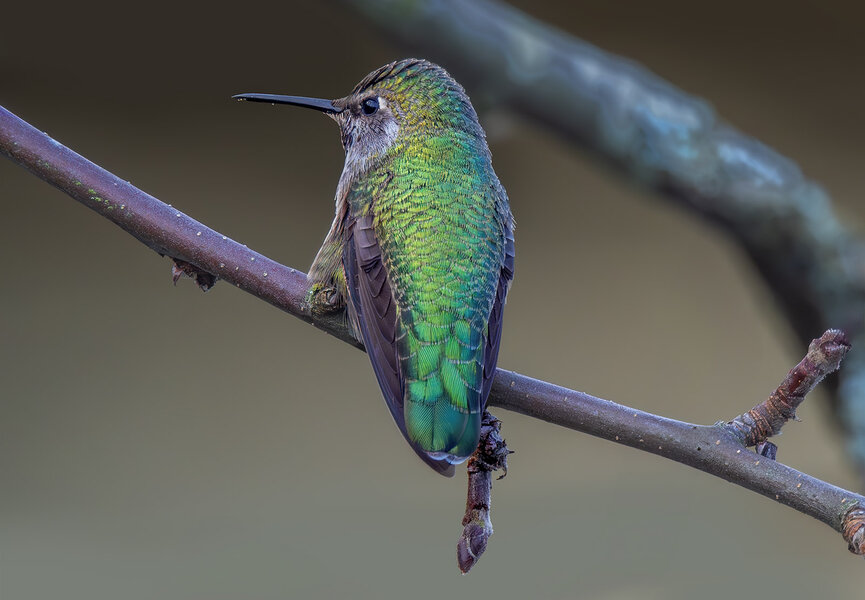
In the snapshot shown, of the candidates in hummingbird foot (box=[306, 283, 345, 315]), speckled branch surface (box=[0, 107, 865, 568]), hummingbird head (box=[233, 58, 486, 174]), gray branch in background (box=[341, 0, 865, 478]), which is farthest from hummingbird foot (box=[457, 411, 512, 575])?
gray branch in background (box=[341, 0, 865, 478])

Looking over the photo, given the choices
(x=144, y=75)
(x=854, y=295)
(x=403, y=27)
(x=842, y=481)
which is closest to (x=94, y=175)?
(x=403, y=27)

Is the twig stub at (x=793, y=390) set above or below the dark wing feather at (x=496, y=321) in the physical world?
below

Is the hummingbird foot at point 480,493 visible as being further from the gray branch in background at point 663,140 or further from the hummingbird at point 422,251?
the gray branch in background at point 663,140

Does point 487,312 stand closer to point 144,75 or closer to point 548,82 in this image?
point 548,82

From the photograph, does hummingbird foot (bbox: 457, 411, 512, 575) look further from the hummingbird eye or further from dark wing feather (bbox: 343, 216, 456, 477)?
the hummingbird eye

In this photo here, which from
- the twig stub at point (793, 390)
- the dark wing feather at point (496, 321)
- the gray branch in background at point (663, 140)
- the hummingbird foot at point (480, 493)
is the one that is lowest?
the hummingbird foot at point (480, 493)

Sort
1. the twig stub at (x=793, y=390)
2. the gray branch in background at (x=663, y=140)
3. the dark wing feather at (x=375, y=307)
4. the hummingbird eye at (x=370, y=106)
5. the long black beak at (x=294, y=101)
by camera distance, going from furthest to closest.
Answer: the gray branch in background at (x=663, y=140) → the hummingbird eye at (x=370, y=106) → the long black beak at (x=294, y=101) → the dark wing feather at (x=375, y=307) → the twig stub at (x=793, y=390)

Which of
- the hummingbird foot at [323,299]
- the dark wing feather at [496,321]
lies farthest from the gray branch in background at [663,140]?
the hummingbird foot at [323,299]
